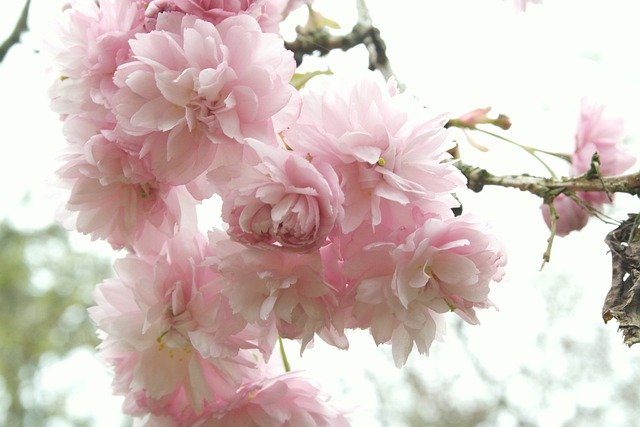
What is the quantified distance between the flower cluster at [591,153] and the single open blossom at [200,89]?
464 millimetres

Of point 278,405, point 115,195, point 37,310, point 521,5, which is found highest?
point 521,5

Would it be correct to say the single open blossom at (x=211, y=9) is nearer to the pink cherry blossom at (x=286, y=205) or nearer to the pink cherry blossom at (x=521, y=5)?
the pink cherry blossom at (x=286, y=205)

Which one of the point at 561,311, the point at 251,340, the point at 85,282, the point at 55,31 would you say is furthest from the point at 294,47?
the point at 85,282

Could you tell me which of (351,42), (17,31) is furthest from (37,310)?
(351,42)

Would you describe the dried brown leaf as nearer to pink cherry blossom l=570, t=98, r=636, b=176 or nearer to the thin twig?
pink cherry blossom l=570, t=98, r=636, b=176

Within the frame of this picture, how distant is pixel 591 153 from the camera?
0.93 m

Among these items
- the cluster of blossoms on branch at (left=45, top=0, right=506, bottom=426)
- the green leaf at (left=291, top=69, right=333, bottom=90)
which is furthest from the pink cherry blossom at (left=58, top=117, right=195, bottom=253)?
the green leaf at (left=291, top=69, right=333, bottom=90)

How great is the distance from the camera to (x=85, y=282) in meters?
6.69

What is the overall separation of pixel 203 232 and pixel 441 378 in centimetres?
492

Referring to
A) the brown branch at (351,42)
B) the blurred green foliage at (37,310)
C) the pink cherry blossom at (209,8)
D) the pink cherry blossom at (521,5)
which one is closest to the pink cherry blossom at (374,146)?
the pink cherry blossom at (209,8)

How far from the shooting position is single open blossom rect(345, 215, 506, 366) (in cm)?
56

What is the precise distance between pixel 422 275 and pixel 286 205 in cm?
13

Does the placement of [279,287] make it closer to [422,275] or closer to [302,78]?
[422,275]

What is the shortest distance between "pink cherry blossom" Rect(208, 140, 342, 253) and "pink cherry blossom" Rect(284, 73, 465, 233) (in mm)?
24
